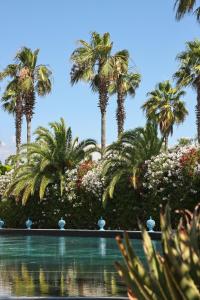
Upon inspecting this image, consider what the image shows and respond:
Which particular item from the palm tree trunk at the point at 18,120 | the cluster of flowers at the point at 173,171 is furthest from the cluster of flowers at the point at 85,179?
the palm tree trunk at the point at 18,120

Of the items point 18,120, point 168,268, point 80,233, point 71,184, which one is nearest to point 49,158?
point 71,184

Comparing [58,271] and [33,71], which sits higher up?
[33,71]

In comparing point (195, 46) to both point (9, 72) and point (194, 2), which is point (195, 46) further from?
point (9, 72)

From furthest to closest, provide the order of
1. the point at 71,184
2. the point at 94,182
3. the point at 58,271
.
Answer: the point at 71,184 → the point at 94,182 → the point at 58,271

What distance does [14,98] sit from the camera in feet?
171

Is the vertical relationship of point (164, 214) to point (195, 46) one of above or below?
below

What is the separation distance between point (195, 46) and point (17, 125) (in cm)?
1882

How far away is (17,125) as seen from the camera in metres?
49.4

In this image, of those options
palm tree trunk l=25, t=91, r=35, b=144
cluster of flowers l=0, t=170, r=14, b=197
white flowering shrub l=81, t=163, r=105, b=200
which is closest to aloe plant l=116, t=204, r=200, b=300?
white flowering shrub l=81, t=163, r=105, b=200

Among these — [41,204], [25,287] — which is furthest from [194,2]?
[25,287]

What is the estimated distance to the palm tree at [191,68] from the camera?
33.9 meters

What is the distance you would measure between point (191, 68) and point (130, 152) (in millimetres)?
8989

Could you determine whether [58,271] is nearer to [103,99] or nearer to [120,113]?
[103,99]

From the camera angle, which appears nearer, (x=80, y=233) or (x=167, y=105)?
(x=80, y=233)
